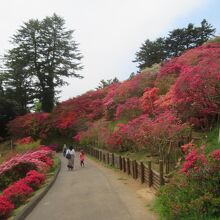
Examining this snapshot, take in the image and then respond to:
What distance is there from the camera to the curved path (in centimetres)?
1227

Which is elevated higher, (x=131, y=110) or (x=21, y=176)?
(x=131, y=110)

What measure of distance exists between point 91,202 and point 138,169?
5092 millimetres

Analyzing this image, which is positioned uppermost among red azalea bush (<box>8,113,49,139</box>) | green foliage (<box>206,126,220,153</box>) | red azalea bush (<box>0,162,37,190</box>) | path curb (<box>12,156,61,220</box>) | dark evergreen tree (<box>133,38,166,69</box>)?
dark evergreen tree (<box>133,38,166,69</box>)

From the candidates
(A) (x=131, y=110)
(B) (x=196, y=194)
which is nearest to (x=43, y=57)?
(A) (x=131, y=110)

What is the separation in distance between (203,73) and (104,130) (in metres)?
17.0

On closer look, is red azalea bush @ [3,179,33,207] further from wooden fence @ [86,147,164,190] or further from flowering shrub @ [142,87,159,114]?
flowering shrub @ [142,87,159,114]

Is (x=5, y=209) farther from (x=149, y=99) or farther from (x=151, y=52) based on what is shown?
(x=151, y=52)

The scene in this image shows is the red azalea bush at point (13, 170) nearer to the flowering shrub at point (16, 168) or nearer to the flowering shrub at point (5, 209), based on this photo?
the flowering shrub at point (16, 168)

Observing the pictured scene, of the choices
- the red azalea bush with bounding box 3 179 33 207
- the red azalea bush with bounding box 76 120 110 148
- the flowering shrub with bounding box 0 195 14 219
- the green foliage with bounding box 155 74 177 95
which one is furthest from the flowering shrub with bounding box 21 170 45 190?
the red azalea bush with bounding box 76 120 110 148

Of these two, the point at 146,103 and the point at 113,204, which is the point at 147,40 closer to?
the point at 146,103

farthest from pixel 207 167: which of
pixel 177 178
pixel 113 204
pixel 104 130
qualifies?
pixel 104 130

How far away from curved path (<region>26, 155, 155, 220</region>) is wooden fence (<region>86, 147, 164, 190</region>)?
2.69 feet

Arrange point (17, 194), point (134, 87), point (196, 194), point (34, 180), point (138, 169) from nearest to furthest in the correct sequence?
1. point (196, 194)
2. point (17, 194)
3. point (34, 180)
4. point (138, 169)
5. point (134, 87)

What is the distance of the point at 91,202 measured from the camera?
1434cm
